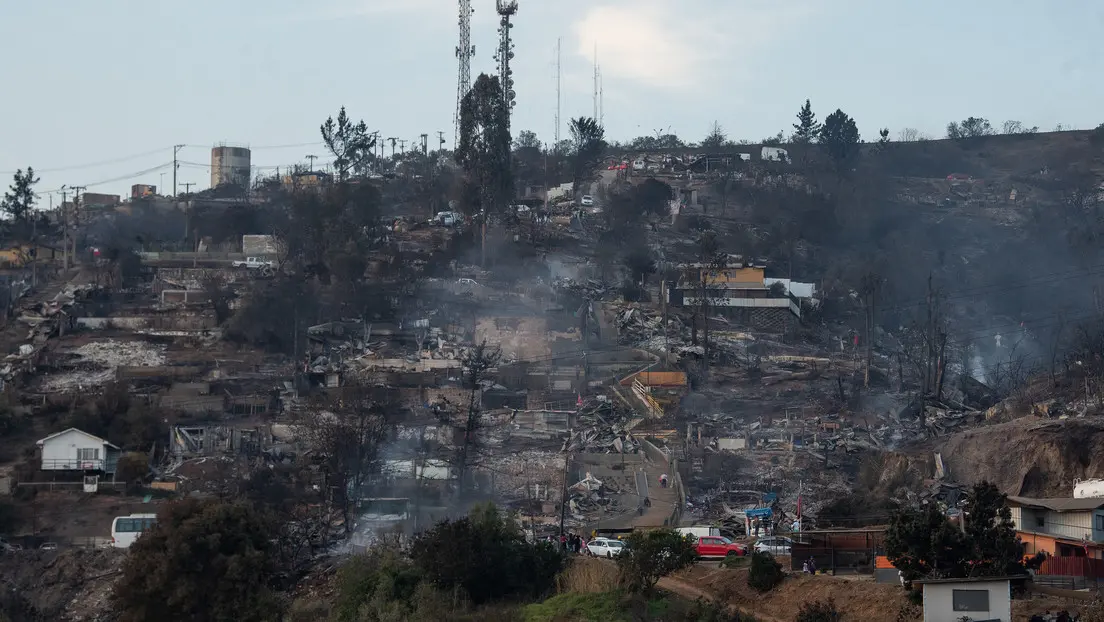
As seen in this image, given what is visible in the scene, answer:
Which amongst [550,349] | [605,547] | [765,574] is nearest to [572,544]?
[605,547]

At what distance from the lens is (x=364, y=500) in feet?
107

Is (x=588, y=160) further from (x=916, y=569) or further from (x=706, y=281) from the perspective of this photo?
(x=916, y=569)

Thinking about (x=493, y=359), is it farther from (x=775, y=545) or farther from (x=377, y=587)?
(x=377, y=587)

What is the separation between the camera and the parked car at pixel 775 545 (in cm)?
2362

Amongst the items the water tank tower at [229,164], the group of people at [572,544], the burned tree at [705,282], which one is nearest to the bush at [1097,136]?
the burned tree at [705,282]

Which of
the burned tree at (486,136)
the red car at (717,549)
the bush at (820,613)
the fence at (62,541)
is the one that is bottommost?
the fence at (62,541)

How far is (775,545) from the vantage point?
24000mm

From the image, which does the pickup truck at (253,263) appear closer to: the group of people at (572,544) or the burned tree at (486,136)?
the burned tree at (486,136)

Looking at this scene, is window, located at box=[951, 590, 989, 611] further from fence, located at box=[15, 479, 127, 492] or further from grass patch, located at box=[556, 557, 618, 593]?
fence, located at box=[15, 479, 127, 492]

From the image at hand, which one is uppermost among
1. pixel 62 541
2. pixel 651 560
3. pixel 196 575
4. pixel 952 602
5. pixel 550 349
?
pixel 550 349

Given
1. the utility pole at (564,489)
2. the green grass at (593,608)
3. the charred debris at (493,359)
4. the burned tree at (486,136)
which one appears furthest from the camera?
the burned tree at (486,136)

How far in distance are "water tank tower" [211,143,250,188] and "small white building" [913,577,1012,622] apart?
209 feet

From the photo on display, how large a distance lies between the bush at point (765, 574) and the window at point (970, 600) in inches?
173

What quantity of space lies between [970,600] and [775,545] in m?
7.98
